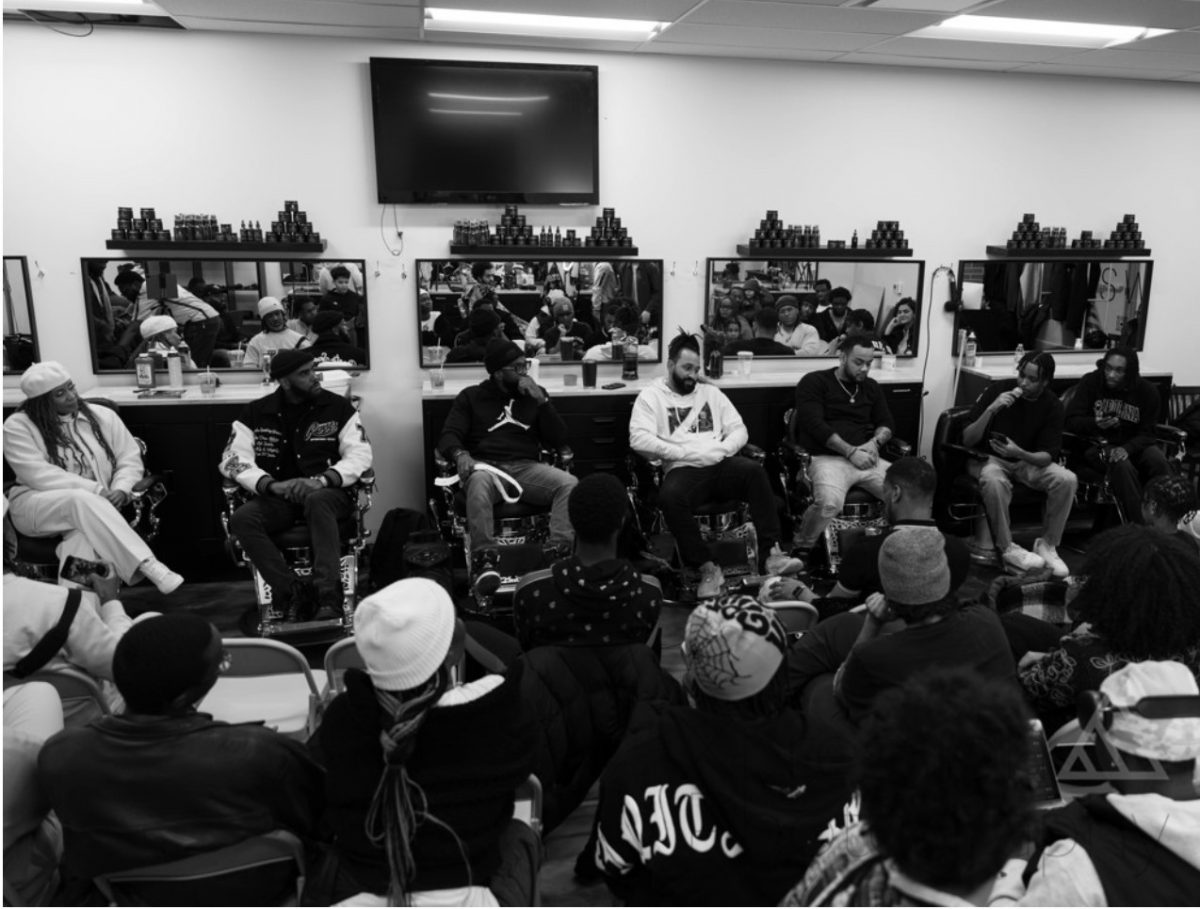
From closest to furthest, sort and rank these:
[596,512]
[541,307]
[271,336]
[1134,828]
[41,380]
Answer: [1134,828] → [596,512] → [41,380] → [271,336] → [541,307]

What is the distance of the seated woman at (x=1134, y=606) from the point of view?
75.6 inches

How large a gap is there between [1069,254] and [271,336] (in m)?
5.12

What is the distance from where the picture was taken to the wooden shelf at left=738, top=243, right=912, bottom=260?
18.3 ft

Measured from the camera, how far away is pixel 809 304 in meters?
5.89

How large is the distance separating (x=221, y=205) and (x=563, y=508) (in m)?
2.55

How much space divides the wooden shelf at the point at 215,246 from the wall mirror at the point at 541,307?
2.12 feet

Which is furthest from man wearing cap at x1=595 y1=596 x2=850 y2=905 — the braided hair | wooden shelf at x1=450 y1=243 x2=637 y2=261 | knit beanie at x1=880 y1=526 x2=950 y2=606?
wooden shelf at x1=450 y1=243 x2=637 y2=261

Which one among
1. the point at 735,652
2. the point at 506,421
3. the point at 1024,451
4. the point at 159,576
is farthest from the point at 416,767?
the point at 1024,451

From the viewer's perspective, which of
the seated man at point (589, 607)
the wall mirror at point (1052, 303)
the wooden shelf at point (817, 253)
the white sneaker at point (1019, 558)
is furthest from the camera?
the wall mirror at point (1052, 303)

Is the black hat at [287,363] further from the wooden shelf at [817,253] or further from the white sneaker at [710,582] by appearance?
the wooden shelf at [817,253]

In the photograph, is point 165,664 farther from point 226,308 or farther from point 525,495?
point 226,308

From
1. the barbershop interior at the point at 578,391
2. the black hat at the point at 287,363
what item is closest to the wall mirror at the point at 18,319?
the barbershop interior at the point at 578,391

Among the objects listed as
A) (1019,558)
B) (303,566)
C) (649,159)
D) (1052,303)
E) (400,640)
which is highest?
(649,159)

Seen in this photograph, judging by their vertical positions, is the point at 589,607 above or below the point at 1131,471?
above
